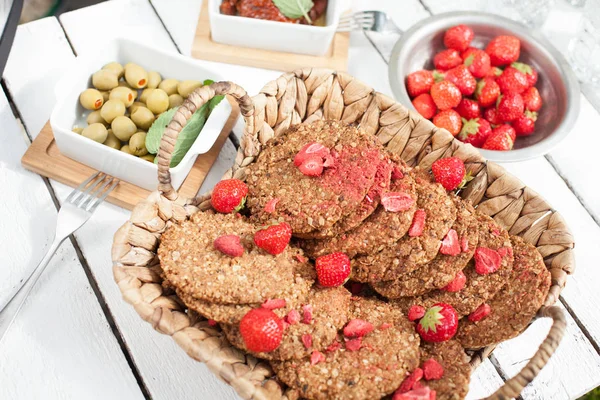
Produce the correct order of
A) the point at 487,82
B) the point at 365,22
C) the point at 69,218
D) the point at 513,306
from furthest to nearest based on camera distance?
the point at 365,22
the point at 487,82
the point at 69,218
the point at 513,306

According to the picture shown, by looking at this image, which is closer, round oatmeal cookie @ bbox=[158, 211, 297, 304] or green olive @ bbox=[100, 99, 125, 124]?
round oatmeal cookie @ bbox=[158, 211, 297, 304]

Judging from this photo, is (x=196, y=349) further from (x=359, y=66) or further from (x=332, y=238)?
(x=359, y=66)

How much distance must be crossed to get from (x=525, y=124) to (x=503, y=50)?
325 mm

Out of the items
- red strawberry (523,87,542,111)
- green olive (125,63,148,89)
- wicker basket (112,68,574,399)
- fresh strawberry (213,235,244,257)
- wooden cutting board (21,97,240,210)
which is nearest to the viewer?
wicker basket (112,68,574,399)

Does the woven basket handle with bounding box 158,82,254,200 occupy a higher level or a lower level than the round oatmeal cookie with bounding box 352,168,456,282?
higher

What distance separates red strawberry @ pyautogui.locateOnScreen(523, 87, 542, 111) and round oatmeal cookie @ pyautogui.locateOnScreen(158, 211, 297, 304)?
4.12 ft

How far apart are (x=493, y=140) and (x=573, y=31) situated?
836 mm

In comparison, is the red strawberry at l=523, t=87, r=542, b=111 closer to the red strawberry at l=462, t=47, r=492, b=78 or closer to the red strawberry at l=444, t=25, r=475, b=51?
the red strawberry at l=462, t=47, r=492, b=78

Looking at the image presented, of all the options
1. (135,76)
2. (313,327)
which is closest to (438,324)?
(313,327)

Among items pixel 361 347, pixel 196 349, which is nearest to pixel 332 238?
pixel 361 347

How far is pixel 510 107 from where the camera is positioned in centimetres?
233

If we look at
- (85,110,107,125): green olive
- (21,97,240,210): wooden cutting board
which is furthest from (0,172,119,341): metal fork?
(85,110,107,125): green olive

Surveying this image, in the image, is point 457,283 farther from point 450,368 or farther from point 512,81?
point 512,81

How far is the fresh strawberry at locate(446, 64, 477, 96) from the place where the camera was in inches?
93.5
